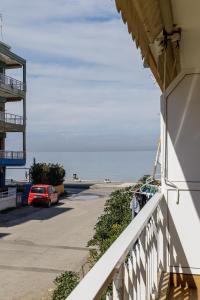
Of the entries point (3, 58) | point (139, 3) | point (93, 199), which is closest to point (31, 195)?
point (93, 199)

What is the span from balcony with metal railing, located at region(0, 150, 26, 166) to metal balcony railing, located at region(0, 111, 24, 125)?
6.41ft

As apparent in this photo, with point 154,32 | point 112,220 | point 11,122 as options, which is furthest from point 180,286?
point 11,122

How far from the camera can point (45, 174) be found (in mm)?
30797

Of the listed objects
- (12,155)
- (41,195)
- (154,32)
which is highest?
(154,32)

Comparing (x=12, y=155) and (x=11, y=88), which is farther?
(x=12, y=155)

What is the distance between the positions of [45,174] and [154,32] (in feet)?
91.9

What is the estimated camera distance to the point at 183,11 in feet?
11.7

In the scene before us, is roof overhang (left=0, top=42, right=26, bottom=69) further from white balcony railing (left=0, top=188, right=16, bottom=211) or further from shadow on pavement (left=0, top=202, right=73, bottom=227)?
shadow on pavement (left=0, top=202, right=73, bottom=227)

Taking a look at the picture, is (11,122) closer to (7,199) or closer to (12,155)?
(12,155)

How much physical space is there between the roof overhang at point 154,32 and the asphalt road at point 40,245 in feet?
21.0

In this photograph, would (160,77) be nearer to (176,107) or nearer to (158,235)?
(176,107)

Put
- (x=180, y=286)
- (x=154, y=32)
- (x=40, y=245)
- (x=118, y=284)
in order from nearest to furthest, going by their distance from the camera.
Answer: (x=118, y=284)
(x=154, y=32)
(x=180, y=286)
(x=40, y=245)

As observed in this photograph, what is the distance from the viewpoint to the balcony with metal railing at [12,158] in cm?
2685

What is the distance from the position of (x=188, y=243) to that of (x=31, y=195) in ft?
70.9
